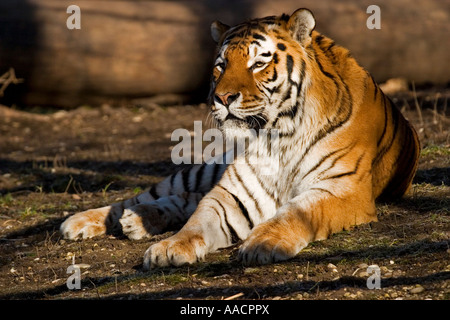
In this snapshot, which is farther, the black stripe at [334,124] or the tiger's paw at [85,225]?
the tiger's paw at [85,225]

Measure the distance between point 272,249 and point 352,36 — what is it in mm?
5322

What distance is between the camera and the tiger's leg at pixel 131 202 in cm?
426

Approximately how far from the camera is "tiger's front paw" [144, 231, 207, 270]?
3361 mm

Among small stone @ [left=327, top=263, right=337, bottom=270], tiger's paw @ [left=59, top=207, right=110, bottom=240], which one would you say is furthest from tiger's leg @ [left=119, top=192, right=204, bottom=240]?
small stone @ [left=327, top=263, right=337, bottom=270]

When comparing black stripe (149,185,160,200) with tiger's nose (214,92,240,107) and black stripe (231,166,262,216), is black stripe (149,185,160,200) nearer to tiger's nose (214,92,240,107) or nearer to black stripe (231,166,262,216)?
black stripe (231,166,262,216)

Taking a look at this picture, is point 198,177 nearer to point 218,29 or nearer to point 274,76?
point 218,29

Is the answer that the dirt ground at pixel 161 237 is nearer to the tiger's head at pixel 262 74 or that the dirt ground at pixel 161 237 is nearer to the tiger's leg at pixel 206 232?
the tiger's leg at pixel 206 232

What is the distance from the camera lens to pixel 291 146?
3875mm

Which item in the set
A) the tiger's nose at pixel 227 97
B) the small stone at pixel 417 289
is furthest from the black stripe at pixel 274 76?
the small stone at pixel 417 289

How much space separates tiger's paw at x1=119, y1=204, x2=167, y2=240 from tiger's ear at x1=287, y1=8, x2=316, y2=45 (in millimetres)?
1314

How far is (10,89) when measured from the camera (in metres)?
8.52

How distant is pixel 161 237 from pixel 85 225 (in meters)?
0.51

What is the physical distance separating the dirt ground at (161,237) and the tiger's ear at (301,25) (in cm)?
105

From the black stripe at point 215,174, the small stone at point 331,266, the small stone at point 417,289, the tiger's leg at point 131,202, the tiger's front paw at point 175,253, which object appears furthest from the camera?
the black stripe at point 215,174
